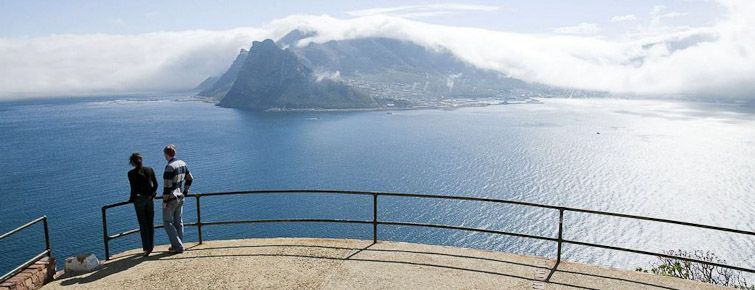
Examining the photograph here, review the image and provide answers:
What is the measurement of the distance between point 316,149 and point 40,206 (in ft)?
204

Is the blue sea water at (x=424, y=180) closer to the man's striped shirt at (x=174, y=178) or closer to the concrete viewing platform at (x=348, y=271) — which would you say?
the concrete viewing platform at (x=348, y=271)

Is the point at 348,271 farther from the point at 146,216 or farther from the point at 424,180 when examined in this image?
the point at 424,180

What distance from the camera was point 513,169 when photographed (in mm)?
91125

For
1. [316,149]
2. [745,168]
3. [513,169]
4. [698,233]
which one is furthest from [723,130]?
[316,149]

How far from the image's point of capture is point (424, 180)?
81188mm

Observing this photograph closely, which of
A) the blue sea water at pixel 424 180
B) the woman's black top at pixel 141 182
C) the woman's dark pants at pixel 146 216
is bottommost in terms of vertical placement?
the blue sea water at pixel 424 180

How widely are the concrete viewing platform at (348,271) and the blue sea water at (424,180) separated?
45.1m

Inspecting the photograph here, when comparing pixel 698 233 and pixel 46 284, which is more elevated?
pixel 46 284

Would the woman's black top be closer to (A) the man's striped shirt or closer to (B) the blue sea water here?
(A) the man's striped shirt

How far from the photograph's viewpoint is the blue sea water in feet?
183

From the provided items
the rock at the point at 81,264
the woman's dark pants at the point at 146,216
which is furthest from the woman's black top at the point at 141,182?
the rock at the point at 81,264

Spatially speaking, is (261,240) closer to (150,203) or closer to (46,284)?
(150,203)

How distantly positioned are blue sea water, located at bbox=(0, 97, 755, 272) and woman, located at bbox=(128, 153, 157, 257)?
46238 mm

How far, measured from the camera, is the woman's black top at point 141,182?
8656 mm
